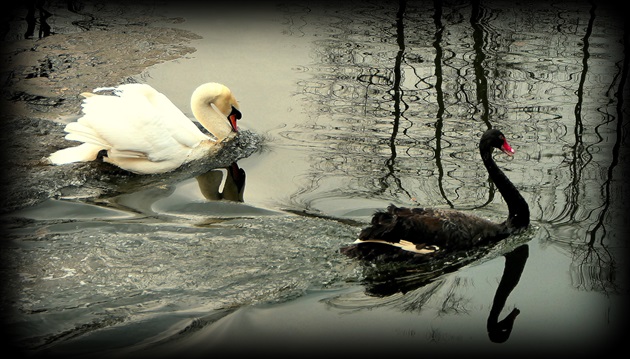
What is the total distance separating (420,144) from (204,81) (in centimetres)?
220

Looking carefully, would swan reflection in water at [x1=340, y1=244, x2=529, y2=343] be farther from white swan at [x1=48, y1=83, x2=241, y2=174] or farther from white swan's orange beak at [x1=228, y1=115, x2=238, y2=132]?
white swan's orange beak at [x1=228, y1=115, x2=238, y2=132]

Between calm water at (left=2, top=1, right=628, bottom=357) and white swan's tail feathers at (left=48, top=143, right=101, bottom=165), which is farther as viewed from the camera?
white swan's tail feathers at (left=48, top=143, right=101, bottom=165)

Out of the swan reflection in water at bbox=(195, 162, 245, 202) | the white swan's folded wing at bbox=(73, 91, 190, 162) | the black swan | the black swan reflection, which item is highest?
the white swan's folded wing at bbox=(73, 91, 190, 162)

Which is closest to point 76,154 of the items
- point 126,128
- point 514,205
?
point 126,128

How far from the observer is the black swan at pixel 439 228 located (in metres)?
5.16

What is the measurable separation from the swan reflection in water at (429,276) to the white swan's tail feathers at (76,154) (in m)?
2.37

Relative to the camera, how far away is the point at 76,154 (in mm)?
6434

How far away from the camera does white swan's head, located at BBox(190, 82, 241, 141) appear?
7070 millimetres

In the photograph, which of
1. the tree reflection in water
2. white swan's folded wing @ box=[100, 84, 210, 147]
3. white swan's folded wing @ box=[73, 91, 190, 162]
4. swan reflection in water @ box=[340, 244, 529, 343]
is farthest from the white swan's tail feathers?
swan reflection in water @ box=[340, 244, 529, 343]

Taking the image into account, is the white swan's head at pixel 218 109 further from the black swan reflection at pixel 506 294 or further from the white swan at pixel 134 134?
the black swan reflection at pixel 506 294

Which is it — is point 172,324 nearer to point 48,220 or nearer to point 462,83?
point 48,220

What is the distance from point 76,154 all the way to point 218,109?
1235mm

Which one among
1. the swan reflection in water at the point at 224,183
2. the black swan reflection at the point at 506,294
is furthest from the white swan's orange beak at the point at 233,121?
the black swan reflection at the point at 506,294

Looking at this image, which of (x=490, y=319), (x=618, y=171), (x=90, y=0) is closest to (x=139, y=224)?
(x=490, y=319)
